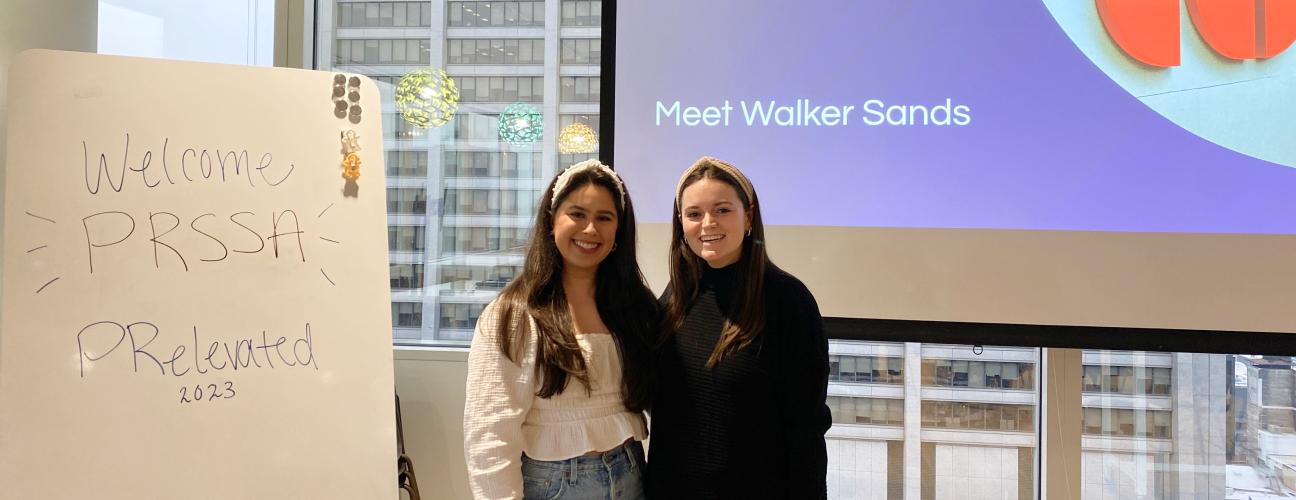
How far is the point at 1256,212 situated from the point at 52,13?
3228mm

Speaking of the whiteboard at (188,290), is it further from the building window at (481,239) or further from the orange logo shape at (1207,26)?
the orange logo shape at (1207,26)

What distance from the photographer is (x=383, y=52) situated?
256 cm

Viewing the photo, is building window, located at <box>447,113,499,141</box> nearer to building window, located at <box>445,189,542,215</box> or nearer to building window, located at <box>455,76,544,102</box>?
building window, located at <box>455,76,544,102</box>

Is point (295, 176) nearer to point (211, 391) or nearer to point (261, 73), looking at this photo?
point (261, 73)

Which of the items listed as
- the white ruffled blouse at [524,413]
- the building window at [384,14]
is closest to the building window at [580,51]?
the building window at [384,14]

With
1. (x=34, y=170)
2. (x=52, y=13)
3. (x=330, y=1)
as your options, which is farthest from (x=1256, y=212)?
(x=52, y=13)

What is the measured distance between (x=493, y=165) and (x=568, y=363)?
130 cm

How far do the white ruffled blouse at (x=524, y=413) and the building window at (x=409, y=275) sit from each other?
1.20 m

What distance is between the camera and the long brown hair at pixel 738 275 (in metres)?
1.39

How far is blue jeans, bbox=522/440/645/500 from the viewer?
138 cm

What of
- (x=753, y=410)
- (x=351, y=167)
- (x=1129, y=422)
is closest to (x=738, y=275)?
(x=753, y=410)

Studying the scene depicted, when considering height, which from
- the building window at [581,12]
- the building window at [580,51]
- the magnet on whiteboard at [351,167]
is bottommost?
the magnet on whiteboard at [351,167]

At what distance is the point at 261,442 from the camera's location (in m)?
1.35

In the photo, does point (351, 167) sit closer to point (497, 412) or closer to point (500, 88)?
point (497, 412)
